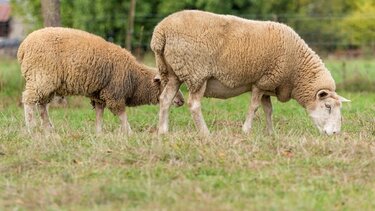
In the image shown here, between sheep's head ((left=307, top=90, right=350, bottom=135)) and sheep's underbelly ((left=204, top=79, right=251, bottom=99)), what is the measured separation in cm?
97

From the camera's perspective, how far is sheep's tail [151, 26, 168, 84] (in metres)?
10.3

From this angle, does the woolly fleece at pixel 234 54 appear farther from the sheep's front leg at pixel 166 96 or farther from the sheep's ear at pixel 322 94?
the sheep's front leg at pixel 166 96

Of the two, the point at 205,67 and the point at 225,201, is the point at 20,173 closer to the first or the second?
the point at 225,201

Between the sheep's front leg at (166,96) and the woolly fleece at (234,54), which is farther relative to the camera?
the sheep's front leg at (166,96)

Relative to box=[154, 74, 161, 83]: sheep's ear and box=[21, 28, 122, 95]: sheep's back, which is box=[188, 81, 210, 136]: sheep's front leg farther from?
box=[21, 28, 122, 95]: sheep's back

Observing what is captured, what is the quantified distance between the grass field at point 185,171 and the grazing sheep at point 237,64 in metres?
0.89

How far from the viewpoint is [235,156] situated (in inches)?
318

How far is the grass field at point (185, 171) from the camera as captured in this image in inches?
268

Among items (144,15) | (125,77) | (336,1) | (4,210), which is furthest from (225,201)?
(336,1)

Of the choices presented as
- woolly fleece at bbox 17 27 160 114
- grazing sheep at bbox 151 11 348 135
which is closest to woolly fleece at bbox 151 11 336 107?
grazing sheep at bbox 151 11 348 135

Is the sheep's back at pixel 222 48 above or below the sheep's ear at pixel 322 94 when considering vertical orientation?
above

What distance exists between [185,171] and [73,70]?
11.3ft

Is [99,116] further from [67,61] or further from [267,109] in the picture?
[267,109]

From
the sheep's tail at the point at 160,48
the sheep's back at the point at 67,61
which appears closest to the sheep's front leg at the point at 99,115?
the sheep's back at the point at 67,61
